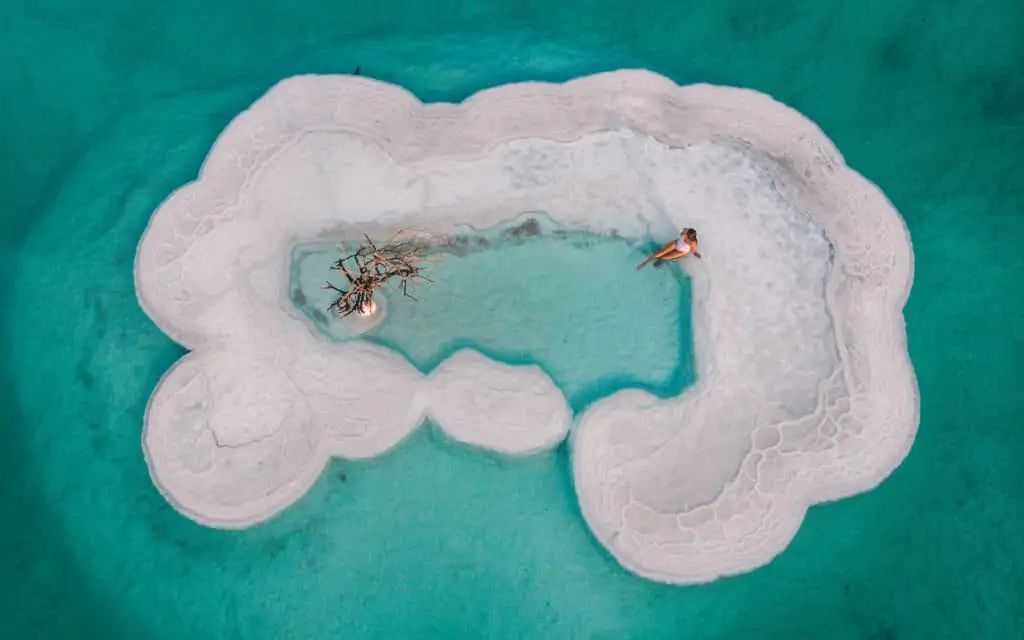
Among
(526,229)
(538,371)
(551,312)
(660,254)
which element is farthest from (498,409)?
(660,254)

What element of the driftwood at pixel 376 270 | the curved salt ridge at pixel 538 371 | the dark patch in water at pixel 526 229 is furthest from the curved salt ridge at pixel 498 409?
the dark patch in water at pixel 526 229

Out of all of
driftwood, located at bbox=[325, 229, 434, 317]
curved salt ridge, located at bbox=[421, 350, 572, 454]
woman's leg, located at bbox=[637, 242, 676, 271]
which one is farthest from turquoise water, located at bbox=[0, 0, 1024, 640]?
woman's leg, located at bbox=[637, 242, 676, 271]

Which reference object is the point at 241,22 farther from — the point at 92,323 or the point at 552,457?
the point at 552,457

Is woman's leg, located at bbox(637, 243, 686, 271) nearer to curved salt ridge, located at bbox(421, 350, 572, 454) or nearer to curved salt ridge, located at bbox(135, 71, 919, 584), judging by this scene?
curved salt ridge, located at bbox(135, 71, 919, 584)

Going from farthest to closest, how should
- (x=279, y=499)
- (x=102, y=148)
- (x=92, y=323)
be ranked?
(x=102, y=148), (x=92, y=323), (x=279, y=499)

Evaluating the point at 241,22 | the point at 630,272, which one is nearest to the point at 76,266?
Answer: the point at 241,22

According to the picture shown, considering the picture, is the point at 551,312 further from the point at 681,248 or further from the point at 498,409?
the point at 681,248
